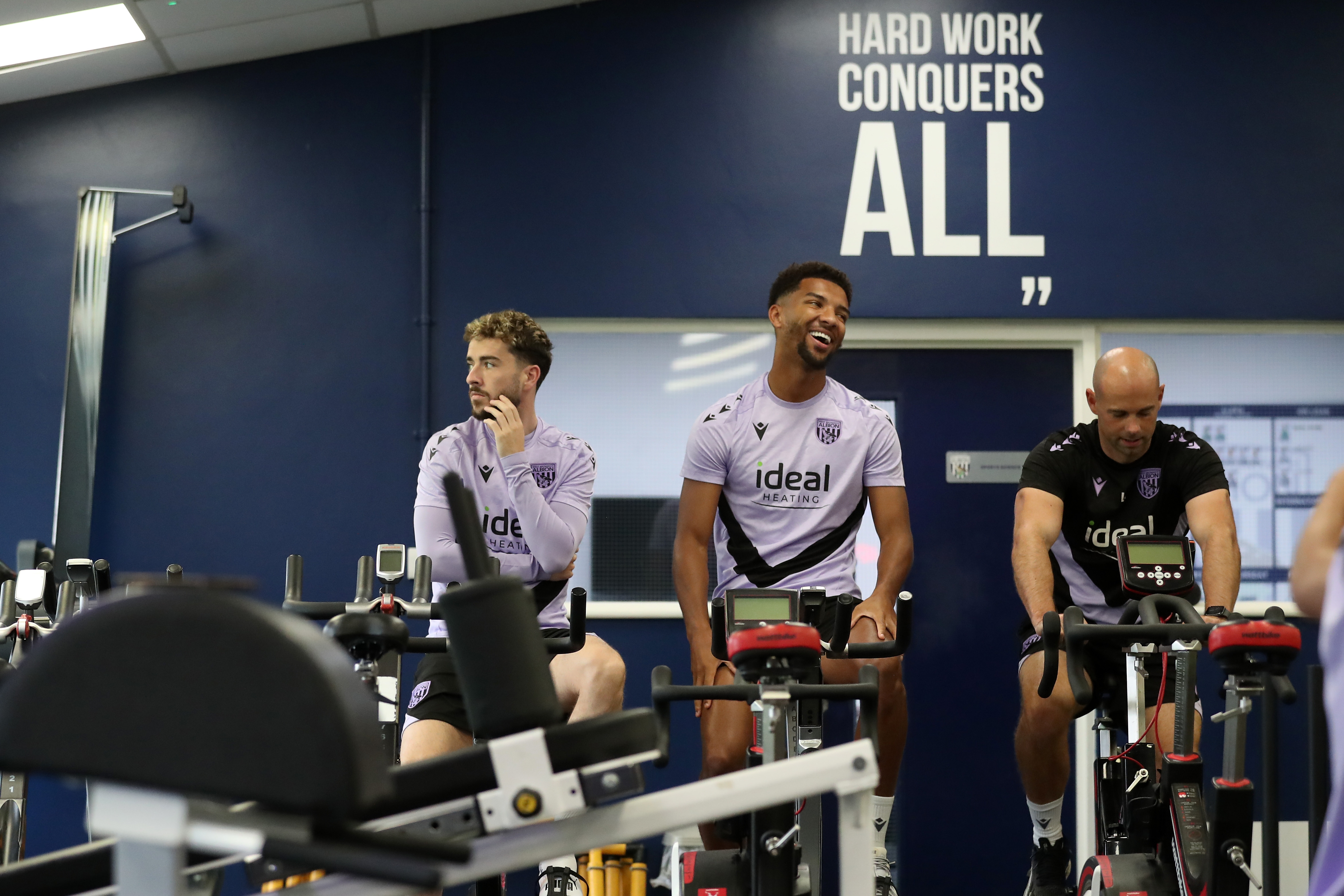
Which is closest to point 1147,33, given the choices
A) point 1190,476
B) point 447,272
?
point 1190,476

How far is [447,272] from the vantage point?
488cm

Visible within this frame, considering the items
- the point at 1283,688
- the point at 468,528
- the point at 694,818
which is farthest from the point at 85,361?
the point at 1283,688

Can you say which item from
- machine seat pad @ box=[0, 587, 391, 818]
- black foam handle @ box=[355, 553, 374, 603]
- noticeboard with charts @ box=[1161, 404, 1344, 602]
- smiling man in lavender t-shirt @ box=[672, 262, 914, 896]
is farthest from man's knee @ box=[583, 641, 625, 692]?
noticeboard with charts @ box=[1161, 404, 1344, 602]

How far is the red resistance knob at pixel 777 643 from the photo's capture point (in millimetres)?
2250

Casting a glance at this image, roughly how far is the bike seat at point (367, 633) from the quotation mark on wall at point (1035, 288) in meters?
3.18

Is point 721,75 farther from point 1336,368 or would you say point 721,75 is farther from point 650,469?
point 1336,368

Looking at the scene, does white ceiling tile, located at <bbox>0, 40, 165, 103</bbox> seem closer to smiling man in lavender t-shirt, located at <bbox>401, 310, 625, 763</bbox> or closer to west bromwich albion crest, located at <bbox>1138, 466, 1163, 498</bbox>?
smiling man in lavender t-shirt, located at <bbox>401, 310, 625, 763</bbox>

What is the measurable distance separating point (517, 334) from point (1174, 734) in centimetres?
196

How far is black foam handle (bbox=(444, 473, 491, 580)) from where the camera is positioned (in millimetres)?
1333

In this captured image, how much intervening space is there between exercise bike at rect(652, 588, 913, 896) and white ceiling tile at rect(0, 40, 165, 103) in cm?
343

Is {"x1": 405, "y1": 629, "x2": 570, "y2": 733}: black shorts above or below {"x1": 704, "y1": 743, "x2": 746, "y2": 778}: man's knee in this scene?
above

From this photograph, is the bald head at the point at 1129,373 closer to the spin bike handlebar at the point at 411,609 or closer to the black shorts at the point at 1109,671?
the black shorts at the point at 1109,671

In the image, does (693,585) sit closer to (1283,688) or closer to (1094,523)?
(1094,523)

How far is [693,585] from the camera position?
136 inches
